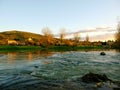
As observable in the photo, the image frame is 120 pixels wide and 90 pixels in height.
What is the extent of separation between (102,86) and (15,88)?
577 centimetres

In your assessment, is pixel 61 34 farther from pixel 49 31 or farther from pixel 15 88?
pixel 15 88

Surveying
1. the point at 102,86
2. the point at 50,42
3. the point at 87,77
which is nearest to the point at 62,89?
the point at 102,86

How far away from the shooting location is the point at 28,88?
43.2 feet

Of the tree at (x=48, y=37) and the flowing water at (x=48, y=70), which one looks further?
the tree at (x=48, y=37)

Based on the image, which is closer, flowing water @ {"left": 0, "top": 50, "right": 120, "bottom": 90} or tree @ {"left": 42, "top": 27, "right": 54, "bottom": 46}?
flowing water @ {"left": 0, "top": 50, "right": 120, "bottom": 90}

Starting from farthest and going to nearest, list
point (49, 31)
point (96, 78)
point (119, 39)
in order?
1. point (49, 31)
2. point (119, 39)
3. point (96, 78)

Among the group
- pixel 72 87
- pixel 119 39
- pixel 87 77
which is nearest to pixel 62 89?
pixel 72 87

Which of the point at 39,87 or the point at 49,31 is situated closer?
the point at 39,87

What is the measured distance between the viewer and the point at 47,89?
42.8ft

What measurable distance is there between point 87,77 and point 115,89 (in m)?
3.43

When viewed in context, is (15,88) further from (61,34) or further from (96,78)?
(61,34)

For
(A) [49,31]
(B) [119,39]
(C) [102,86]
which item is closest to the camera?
(C) [102,86]

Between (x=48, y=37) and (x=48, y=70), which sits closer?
(x=48, y=70)

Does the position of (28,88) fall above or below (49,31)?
below
